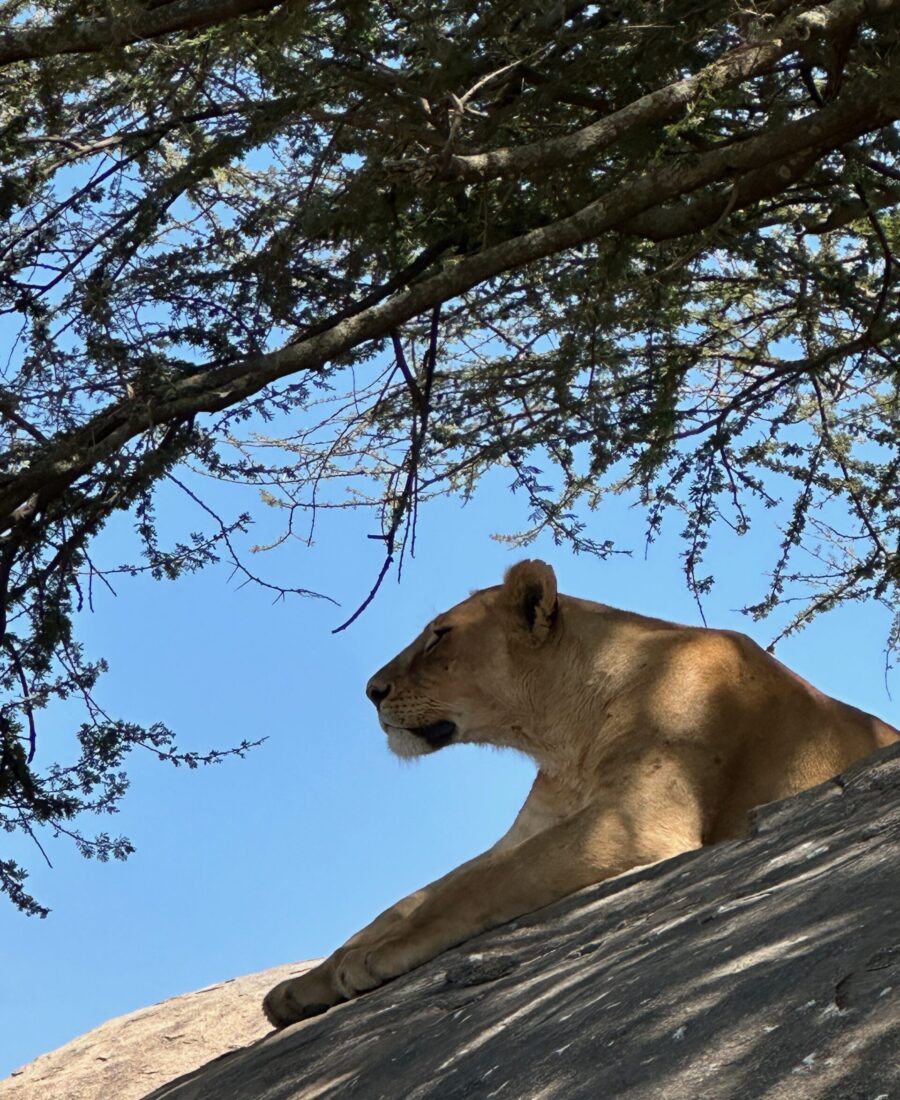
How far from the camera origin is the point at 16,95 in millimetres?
7590

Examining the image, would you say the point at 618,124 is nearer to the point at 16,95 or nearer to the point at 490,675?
the point at 490,675

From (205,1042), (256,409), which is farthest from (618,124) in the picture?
(205,1042)

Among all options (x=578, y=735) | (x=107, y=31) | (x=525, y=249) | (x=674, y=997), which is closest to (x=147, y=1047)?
(x=578, y=735)

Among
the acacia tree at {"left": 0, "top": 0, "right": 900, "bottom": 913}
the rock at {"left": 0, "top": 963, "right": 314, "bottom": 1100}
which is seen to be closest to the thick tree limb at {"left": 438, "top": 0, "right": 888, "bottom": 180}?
the acacia tree at {"left": 0, "top": 0, "right": 900, "bottom": 913}

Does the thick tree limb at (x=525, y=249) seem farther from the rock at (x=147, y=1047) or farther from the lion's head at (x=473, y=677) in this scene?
the rock at (x=147, y=1047)

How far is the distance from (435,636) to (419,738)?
1.42ft

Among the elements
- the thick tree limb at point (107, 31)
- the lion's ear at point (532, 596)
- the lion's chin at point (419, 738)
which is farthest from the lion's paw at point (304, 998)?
the thick tree limb at point (107, 31)

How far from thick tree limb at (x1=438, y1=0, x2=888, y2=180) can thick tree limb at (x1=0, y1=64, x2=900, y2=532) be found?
0.20 metres

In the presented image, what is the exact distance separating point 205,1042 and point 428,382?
13.0ft

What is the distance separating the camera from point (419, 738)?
6.69 meters

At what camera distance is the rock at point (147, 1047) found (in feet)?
28.2

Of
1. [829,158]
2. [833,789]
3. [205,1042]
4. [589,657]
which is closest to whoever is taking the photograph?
[833,789]

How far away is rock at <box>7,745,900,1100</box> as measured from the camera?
2.68 metres

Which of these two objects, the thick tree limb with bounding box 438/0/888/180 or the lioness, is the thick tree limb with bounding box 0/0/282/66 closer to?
the thick tree limb with bounding box 438/0/888/180
